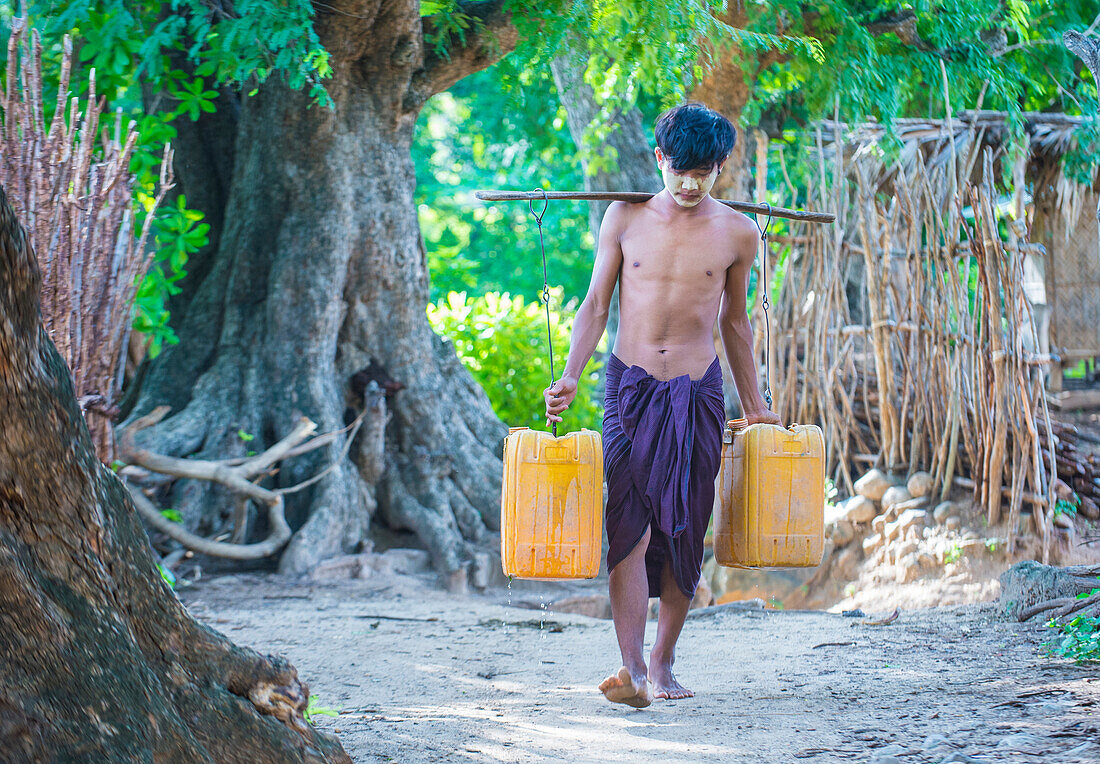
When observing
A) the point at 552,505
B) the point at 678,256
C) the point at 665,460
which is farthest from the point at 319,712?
the point at 678,256

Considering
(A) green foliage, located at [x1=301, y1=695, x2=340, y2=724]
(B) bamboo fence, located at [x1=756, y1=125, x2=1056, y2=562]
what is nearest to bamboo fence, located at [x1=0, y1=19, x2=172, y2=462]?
(A) green foliage, located at [x1=301, y1=695, x2=340, y2=724]

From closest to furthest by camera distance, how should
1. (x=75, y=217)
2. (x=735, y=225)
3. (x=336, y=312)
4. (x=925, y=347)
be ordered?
1. (x=735, y=225)
2. (x=75, y=217)
3. (x=336, y=312)
4. (x=925, y=347)

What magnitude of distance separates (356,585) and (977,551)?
3543 millimetres

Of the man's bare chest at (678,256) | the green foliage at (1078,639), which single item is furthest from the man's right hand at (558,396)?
the green foliage at (1078,639)

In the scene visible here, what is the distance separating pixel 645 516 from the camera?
319cm

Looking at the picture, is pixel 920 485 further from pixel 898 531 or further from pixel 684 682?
pixel 684 682

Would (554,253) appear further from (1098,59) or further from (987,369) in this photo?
(1098,59)

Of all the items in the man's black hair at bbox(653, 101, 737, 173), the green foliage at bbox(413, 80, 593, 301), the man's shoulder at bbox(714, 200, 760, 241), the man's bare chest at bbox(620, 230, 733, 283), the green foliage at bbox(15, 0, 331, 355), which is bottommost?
the man's bare chest at bbox(620, 230, 733, 283)

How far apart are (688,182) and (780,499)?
1053mm

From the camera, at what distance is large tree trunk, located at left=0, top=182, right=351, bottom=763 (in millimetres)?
1646

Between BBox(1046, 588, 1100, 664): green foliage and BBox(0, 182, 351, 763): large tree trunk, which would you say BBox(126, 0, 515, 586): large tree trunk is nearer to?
BBox(1046, 588, 1100, 664): green foliage

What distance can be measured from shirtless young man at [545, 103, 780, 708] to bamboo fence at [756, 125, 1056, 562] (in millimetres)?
2758

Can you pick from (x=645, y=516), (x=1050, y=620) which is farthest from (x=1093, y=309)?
(x=645, y=516)

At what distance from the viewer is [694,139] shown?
306 cm
